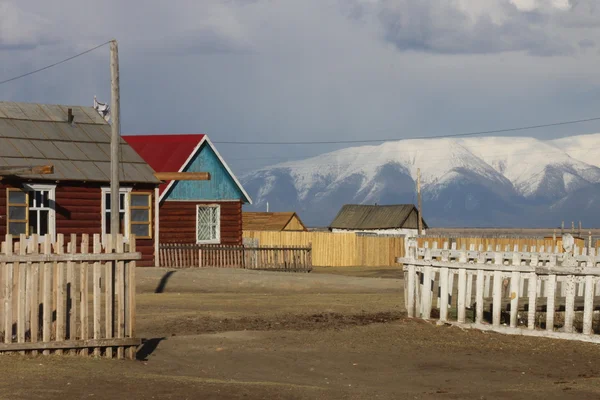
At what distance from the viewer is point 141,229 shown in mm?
38531

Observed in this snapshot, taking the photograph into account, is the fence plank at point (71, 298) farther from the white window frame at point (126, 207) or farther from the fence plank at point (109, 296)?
the white window frame at point (126, 207)

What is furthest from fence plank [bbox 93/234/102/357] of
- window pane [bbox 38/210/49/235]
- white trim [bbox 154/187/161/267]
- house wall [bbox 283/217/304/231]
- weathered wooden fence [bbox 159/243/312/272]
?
house wall [bbox 283/217/304/231]

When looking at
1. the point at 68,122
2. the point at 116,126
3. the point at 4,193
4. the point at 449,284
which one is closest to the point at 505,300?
the point at 449,284

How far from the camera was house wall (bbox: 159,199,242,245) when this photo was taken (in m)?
45.4

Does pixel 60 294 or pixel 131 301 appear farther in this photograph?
pixel 131 301

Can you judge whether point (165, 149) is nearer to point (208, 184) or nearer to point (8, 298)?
point (208, 184)

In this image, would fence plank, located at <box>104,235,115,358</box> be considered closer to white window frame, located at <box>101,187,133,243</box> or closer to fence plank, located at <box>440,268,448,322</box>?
fence plank, located at <box>440,268,448,322</box>

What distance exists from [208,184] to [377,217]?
228 feet

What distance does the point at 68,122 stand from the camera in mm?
38688

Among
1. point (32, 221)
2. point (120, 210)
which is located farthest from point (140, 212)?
point (32, 221)

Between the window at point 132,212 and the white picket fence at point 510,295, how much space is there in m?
17.8

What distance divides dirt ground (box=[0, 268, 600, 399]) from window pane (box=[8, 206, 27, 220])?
11.6 meters

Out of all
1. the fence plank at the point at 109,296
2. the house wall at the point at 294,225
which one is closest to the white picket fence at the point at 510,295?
the fence plank at the point at 109,296

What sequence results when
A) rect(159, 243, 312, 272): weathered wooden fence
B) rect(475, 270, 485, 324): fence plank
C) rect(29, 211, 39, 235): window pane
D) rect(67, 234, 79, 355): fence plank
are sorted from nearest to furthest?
rect(67, 234, 79, 355): fence plank → rect(475, 270, 485, 324): fence plank → rect(29, 211, 39, 235): window pane → rect(159, 243, 312, 272): weathered wooden fence
